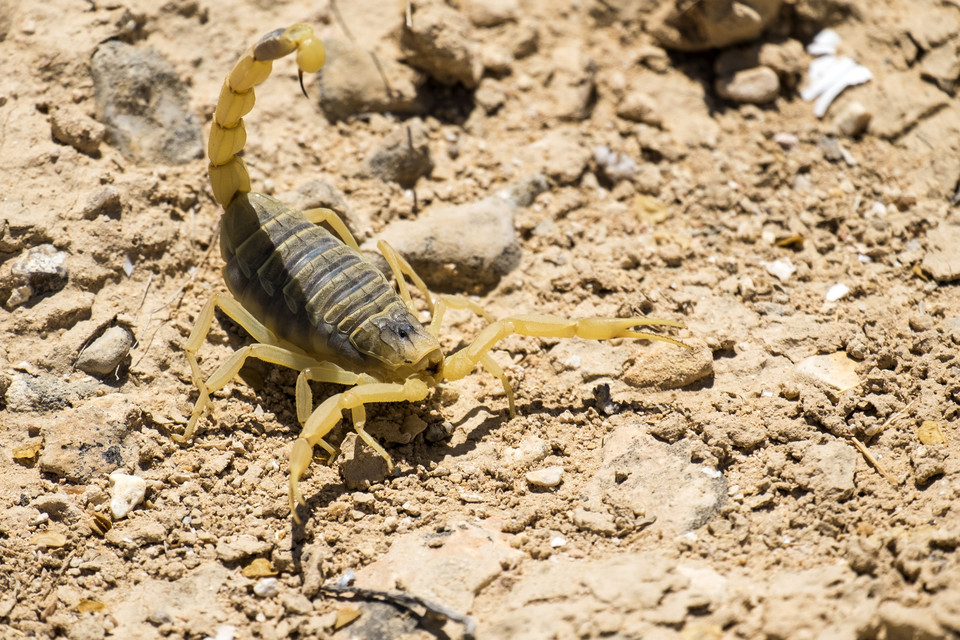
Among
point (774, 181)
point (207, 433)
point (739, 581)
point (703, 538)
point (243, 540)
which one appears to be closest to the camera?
point (739, 581)

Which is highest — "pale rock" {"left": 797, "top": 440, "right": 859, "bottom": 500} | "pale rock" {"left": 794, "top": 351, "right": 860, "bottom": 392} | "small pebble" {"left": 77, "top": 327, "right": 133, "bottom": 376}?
"pale rock" {"left": 794, "top": 351, "right": 860, "bottom": 392}

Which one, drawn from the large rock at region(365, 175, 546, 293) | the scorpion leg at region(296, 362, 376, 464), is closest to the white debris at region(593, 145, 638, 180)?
the large rock at region(365, 175, 546, 293)

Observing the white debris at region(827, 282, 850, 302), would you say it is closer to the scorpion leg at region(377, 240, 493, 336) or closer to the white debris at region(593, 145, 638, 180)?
the white debris at region(593, 145, 638, 180)

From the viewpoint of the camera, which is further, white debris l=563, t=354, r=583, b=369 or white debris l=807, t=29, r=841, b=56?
white debris l=807, t=29, r=841, b=56

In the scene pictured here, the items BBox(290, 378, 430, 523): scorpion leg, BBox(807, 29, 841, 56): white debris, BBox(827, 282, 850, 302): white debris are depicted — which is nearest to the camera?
BBox(290, 378, 430, 523): scorpion leg

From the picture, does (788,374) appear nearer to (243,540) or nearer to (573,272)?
(573,272)

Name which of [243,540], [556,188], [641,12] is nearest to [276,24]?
[556,188]

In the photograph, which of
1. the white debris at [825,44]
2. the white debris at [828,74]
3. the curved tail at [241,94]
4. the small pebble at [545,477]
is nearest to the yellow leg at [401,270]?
the curved tail at [241,94]
